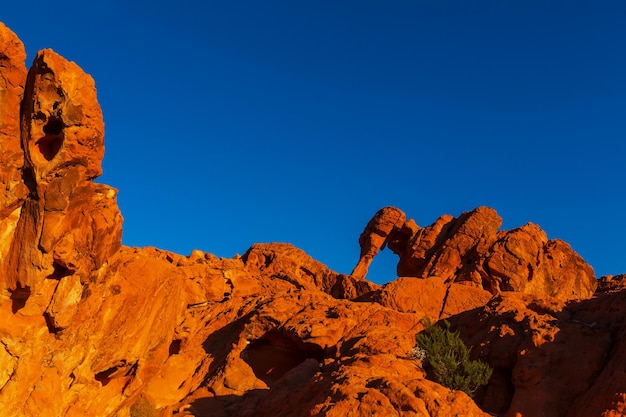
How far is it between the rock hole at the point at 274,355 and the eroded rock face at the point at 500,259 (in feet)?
52.0

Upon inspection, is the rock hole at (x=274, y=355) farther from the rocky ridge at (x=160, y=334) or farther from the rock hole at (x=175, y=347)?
the rock hole at (x=175, y=347)

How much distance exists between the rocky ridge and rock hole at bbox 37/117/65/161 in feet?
0.15

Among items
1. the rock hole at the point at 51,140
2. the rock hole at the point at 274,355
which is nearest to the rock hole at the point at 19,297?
the rock hole at the point at 51,140

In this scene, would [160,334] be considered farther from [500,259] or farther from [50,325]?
[500,259]

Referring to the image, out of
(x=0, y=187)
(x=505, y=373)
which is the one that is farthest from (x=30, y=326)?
(x=505, y=373)

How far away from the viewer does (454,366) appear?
15.9 m

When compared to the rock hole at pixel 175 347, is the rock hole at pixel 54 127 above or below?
above

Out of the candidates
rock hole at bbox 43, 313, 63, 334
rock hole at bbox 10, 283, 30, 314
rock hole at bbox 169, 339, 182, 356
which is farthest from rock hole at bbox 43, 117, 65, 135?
rock hole at bbox 169, 339, 182, 356

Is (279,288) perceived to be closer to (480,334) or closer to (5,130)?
(480,334)

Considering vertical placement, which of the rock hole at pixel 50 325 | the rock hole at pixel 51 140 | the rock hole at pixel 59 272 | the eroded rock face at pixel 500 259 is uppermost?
the eroded rock face at pixel 500 259

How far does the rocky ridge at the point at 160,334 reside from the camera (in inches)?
504

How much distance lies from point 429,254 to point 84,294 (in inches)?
1211

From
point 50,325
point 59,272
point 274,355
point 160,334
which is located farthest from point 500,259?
point 50,325

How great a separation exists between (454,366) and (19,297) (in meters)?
13.7
